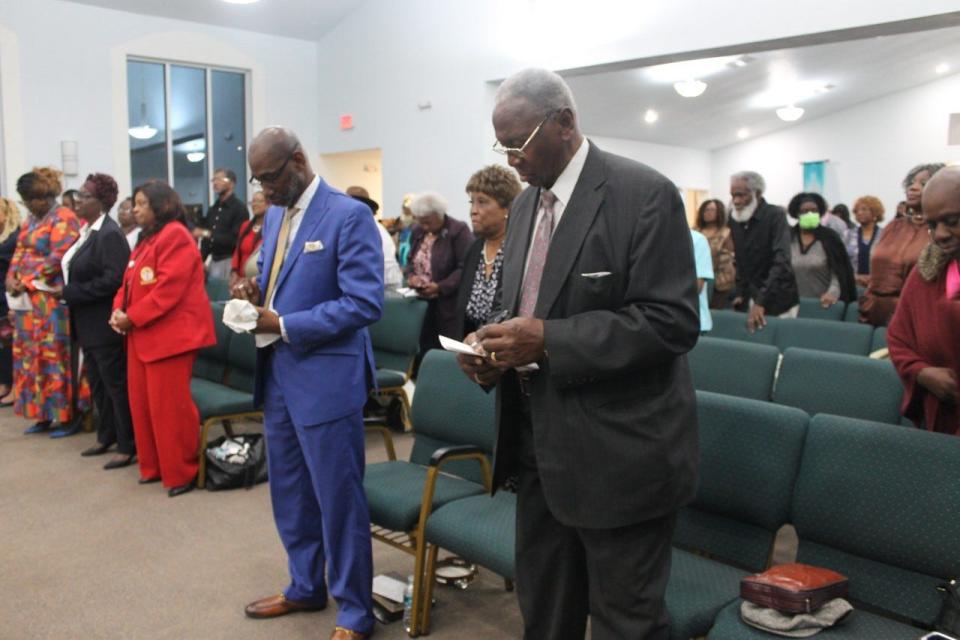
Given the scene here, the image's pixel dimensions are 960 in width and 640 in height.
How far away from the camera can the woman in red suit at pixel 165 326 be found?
4.31 meters

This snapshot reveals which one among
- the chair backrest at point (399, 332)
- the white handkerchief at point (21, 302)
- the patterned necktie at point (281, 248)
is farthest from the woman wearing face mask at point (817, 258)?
the white handkerchief at point (21, 302)

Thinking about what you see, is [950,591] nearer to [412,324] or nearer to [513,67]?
[412,324]

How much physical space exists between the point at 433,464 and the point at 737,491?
967 millimetres

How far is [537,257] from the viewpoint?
1.90m

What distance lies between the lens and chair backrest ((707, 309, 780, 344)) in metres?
4.87

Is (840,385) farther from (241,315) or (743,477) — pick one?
(241,315)

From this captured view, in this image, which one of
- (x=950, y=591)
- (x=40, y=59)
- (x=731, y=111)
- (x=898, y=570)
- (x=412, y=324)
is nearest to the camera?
(x=950, y=591)

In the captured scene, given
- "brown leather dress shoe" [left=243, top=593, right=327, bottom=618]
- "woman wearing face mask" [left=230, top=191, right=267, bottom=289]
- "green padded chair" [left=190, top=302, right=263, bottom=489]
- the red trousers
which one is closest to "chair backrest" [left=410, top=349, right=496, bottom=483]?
"brown leather dress shoe" [left=243, top=593, right=327, bottom=618]

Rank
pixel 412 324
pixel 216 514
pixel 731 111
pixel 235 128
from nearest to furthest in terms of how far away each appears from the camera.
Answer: pixel 216 514, pixel 412 324, pixel 235 128, pixel 731 111

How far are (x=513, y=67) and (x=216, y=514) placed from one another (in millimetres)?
5193

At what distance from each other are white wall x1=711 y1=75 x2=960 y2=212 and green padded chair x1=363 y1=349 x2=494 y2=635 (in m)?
13.8

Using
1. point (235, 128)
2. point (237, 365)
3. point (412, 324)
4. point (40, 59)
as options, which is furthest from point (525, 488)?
point (235, 128)

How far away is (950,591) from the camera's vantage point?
6.54 feet

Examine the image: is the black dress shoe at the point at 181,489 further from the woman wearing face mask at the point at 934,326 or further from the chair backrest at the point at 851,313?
the chair backrest at the point at 851,313
